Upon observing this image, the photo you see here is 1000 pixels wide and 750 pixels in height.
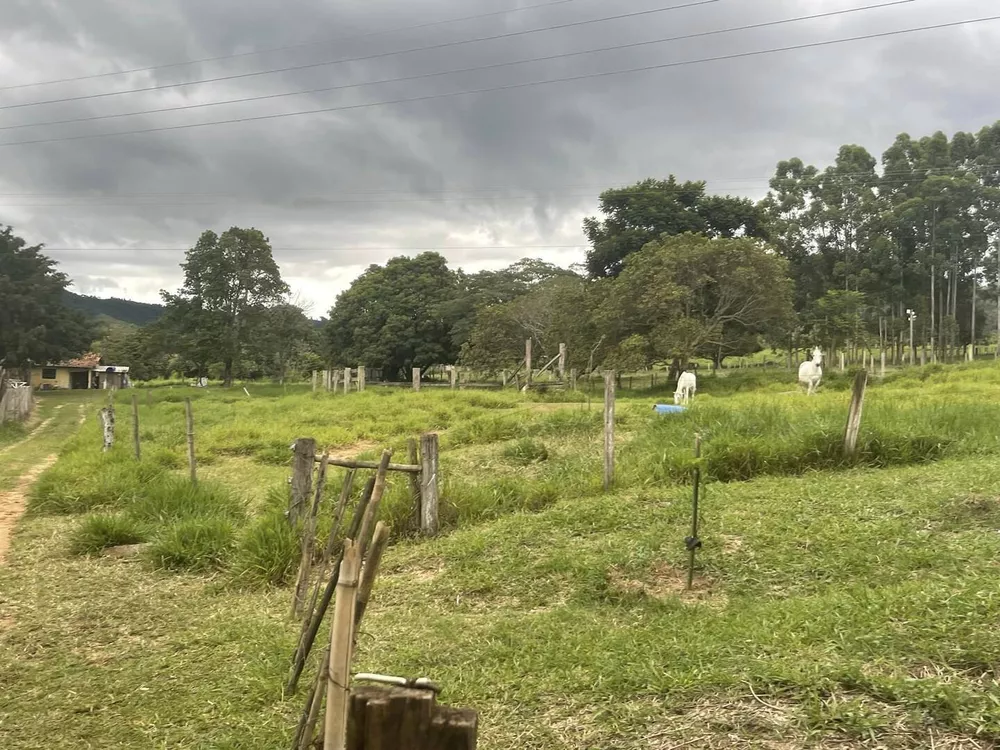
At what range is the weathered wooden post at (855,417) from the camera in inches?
332

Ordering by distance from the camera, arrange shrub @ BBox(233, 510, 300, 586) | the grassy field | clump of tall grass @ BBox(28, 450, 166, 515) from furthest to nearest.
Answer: clump of tall grass @ BBox(28, 450, 166, 515), shrub @ BBox(233, 510, 300, 586), the grassy field

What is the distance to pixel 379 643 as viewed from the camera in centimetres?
457

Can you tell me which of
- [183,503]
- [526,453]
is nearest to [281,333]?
[526,453]

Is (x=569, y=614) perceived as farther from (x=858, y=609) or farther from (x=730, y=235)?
(x=730, y=235)

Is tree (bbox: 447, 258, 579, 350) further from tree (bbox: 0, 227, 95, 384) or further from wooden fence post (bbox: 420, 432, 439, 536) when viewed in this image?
wooden fence post (bbox: 420, 432, 439, 536)

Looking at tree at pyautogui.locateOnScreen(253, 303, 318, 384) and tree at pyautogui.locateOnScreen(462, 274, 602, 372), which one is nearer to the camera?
tree at pyautogui.locateOnScreen(462, 274, 602, 372)

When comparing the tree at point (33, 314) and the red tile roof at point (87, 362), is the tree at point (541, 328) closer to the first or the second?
the tree at point (33, 314)

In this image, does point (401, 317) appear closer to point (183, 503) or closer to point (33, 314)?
point (33, 314)

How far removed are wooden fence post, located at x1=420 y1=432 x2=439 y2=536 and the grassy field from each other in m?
0.21

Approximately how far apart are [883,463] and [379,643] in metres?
6.78

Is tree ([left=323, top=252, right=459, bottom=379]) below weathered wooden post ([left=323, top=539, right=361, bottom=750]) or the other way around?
the other way around

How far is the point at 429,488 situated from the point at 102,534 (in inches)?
133

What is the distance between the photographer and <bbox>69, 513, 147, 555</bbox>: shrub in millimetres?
7117

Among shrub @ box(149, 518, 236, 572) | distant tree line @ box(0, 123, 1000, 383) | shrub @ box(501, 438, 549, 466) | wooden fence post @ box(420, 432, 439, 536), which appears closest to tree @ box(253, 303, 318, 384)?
distant tree line @ box(0, 123, 1000, 383)
